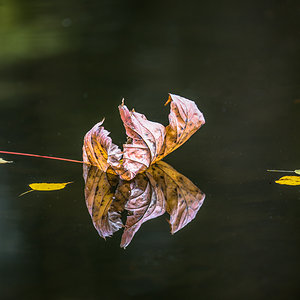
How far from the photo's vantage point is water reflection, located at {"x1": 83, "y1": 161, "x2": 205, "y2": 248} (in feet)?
4.31

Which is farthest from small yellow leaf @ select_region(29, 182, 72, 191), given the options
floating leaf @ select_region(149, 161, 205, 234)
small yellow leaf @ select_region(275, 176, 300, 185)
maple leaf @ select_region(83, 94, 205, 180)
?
small yellow leaf @ select_region(275, 176, 300, 185)

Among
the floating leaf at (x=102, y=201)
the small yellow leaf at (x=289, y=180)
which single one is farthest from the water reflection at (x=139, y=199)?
the small yellow leaf at (x=289, y=180)

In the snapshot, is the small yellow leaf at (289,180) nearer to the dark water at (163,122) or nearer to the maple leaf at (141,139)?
the dark water at (163,122)

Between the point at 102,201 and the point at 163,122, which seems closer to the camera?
the point at 102,201

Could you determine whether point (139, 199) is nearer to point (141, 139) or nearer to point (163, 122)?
point (141, 139)

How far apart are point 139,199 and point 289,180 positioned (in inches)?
18.1

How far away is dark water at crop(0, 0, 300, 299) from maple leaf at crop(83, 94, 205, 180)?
121 mm

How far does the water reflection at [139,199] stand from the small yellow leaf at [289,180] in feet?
0.84

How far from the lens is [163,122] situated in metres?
2.31

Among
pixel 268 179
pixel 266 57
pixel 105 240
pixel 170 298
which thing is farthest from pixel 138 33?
pixel 170 298

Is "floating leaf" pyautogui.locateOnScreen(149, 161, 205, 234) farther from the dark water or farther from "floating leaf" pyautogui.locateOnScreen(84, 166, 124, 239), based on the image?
"floating leaf" pyautogui.locateOnScreen(84, 166, 124, 239)

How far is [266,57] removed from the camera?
132 inches

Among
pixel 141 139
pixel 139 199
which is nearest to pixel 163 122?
pixel 141 139

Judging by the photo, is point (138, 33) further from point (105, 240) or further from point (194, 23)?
point (105, 240)
